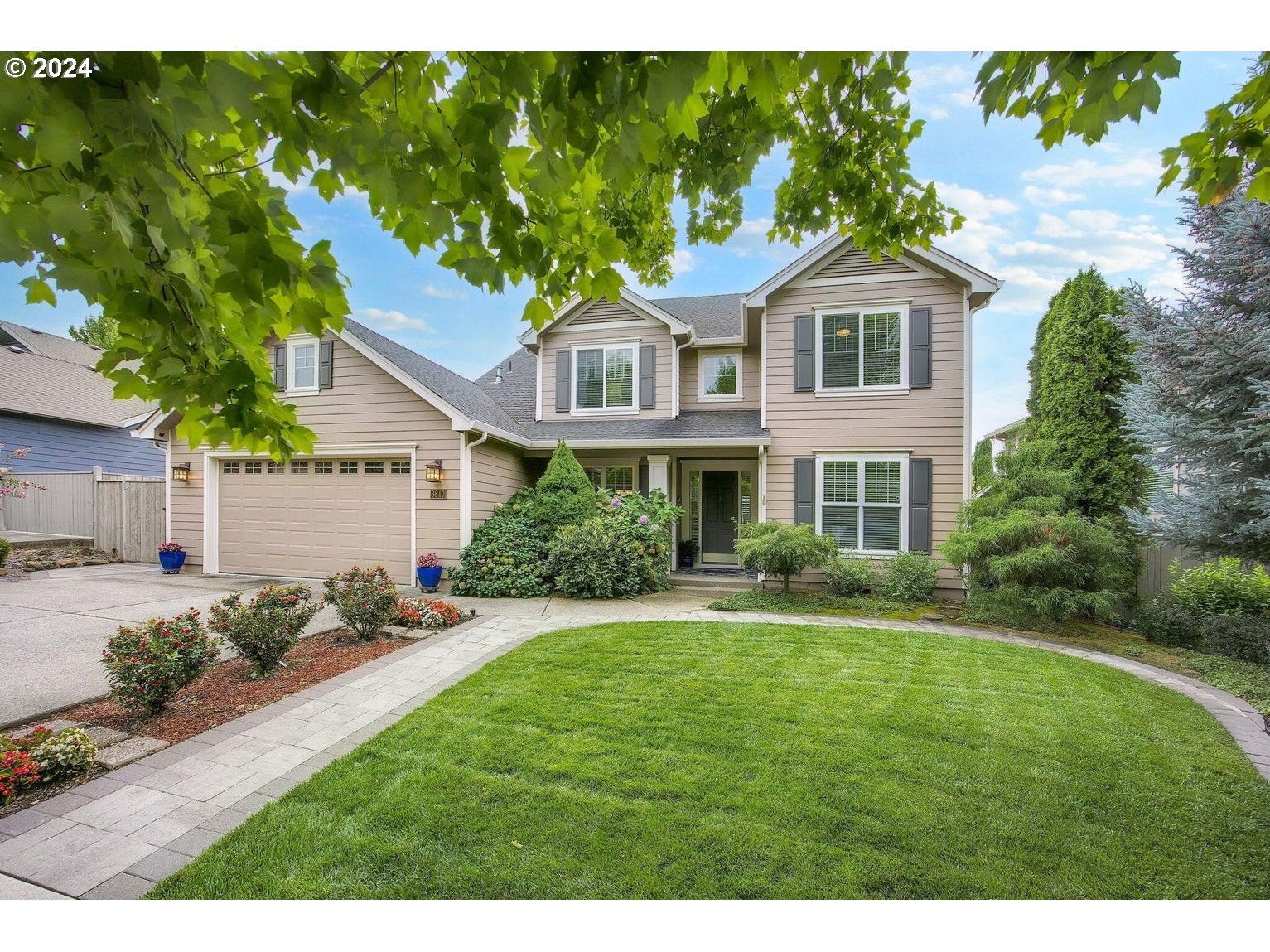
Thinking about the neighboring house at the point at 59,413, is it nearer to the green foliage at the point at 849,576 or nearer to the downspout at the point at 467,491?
the downspout at the point at 467,491

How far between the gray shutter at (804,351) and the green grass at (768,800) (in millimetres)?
6028

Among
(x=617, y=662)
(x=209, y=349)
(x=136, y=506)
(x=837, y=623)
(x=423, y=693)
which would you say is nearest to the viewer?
(x=209, y=349)

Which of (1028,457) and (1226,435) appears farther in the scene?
(1028,457)

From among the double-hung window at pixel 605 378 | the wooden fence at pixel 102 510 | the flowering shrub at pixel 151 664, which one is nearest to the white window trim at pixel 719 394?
the double-hung window at pixel 605 378

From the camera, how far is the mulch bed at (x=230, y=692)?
361 centimetres

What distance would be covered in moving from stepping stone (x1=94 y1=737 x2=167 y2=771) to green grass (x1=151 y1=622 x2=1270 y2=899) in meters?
1.19

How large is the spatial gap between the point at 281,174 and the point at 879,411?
29.4 ft

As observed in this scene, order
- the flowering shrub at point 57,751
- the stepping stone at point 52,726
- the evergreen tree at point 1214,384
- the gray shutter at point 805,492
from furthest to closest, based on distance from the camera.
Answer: the gray shutter at point 805,492 → the evergreen tree at point 1214,384 → the stepping stone at point 52,726 → the flowering shrub at point 57,751

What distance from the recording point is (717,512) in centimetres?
1123

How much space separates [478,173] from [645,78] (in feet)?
1.98

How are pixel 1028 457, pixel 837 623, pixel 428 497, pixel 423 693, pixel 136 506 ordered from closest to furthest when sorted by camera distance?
pixel 423 693
pixel 837 623
pixel 1028 457
pixel 428 497
pixel 136 506
